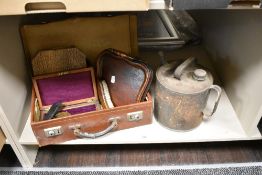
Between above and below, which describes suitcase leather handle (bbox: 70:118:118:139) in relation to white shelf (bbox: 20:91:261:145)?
above

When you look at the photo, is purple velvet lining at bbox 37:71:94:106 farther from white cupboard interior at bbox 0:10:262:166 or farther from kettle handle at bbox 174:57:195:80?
kettle handle at bbox 174:57:195:80

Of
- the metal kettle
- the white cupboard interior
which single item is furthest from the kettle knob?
the white cupboard interior

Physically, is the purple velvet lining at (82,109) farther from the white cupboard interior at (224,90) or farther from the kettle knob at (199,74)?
the kettle knob at (199,74)

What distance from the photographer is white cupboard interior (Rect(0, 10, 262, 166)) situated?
0.75 m

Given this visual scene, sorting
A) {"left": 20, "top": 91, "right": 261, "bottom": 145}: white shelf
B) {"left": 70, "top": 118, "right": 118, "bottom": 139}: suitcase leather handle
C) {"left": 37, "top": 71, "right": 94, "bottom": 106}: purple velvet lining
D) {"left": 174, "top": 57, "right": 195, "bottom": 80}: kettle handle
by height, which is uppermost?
{"left": 174, "top": 57, "right": 195, "bottom": 80}: kettle handle

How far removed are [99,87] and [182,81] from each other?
0.29 metres

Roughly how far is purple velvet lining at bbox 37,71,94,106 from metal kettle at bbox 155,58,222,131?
0.25 meters

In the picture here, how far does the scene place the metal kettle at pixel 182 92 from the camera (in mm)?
758

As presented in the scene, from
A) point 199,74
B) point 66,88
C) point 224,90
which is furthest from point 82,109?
point 224,90

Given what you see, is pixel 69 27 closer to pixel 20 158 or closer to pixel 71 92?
pixel 71 92

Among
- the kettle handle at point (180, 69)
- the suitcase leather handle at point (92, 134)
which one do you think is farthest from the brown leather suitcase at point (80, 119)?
the kettle handle at point (180, 69)

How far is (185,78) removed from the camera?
78 cm

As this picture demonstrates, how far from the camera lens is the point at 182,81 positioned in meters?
0.77

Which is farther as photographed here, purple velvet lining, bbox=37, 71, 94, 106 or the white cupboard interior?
purple velvet lining, bbox=37, 71, 94, 106
